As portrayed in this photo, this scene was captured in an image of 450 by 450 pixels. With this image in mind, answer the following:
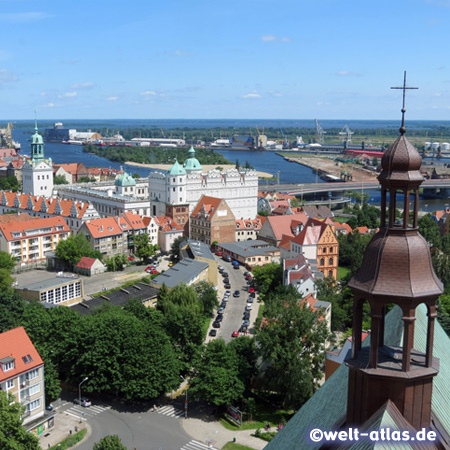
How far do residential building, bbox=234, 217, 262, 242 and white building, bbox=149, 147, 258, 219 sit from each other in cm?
709

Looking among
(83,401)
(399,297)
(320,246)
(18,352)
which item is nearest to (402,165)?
(399,297)

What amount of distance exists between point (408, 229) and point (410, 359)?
6.68ft

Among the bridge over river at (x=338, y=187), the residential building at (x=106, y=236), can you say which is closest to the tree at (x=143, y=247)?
the residential building at (x=106, y=236)

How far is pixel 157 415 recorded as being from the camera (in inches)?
1025

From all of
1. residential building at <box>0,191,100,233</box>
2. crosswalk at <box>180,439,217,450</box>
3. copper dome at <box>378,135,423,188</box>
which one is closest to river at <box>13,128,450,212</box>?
residential building at <box>0,191,100,233</box>

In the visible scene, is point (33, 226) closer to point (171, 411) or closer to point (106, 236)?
point (106, 236)

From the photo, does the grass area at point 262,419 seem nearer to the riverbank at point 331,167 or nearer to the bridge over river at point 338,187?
the bridge over river at point 338,187

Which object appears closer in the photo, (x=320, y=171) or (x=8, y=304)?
(x=8, y=304)

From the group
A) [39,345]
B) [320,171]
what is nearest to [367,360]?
[39,345]

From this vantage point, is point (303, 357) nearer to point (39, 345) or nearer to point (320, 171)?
point (39, 345)

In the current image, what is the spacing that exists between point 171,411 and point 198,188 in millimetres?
42727

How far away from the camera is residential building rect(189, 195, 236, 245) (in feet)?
196

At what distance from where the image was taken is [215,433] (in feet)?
80.5

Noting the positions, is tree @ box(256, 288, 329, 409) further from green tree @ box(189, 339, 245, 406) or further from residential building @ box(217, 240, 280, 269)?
residential building @ box(217, 240, 280, 269)
